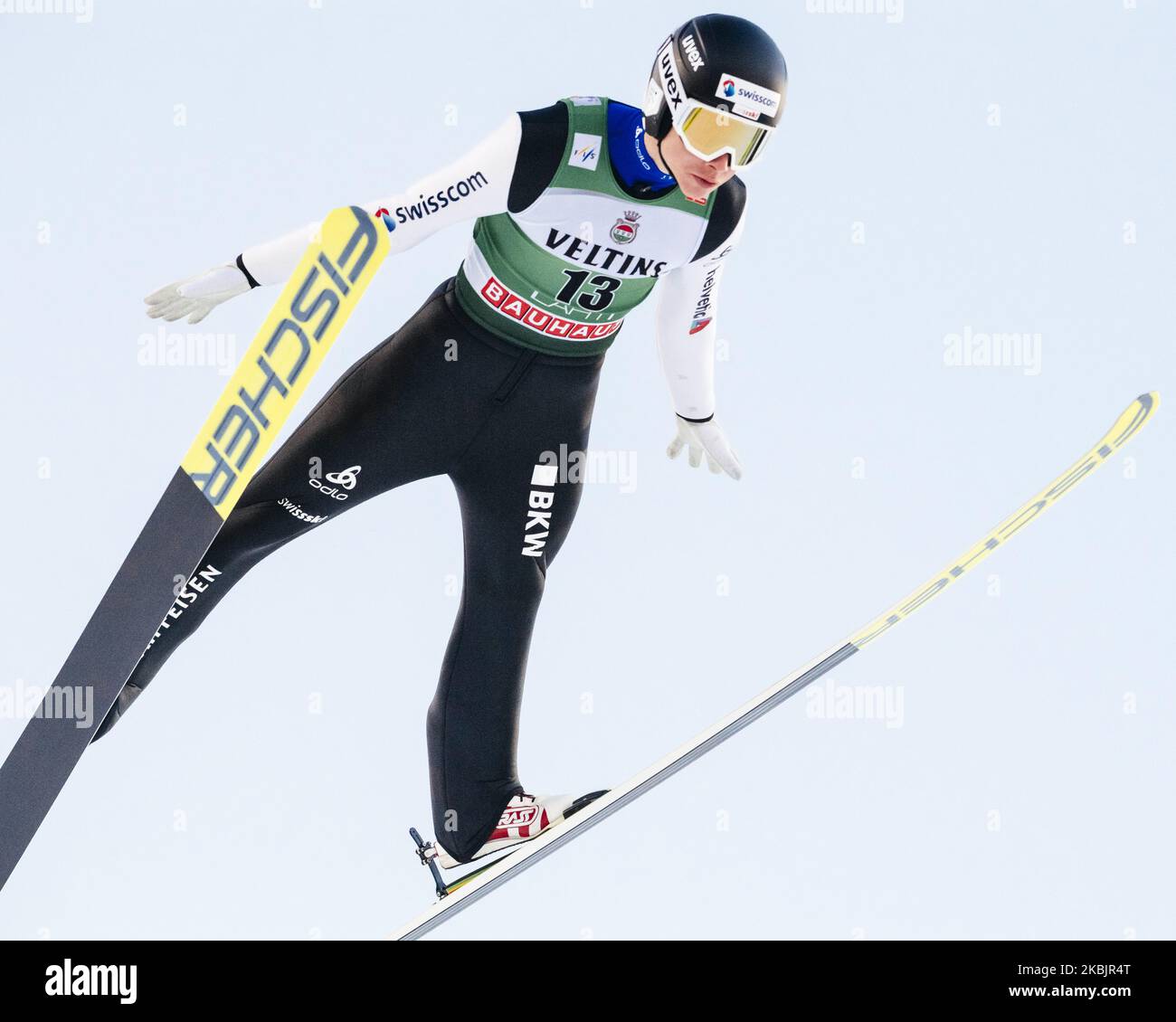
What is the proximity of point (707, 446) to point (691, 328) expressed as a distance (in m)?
0.29

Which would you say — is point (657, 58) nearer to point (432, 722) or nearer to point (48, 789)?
point (432, 722)

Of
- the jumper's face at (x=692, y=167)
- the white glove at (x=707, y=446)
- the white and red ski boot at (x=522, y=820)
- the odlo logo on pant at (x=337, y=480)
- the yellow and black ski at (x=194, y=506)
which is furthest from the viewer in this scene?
the white glove at (x=707, y=446)

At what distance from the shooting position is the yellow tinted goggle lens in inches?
95.0

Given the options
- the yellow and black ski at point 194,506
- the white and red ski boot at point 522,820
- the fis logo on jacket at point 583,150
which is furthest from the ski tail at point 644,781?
the fis logo on jacket at point 583,150

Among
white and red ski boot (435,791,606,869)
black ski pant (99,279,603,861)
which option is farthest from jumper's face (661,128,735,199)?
white and red ski boot (435,791,606,869)

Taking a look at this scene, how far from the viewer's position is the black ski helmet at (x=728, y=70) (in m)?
2.39

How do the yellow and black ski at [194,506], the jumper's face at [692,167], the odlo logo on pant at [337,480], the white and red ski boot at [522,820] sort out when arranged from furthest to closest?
the white and red ski boot at [522,820]
the odlo logo on pant at [337,480]
the jumper's face at [692,167]
the yellow and black ski at [194,506]

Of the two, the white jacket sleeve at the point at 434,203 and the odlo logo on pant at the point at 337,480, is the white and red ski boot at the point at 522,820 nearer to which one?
the odlo logo on pant at the point at 337,480

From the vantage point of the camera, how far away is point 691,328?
2.83 metres

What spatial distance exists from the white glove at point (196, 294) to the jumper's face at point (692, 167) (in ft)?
2.43

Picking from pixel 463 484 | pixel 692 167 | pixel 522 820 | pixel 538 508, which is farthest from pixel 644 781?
pixel 692 167

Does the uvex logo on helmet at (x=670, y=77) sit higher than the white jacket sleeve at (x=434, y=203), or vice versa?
the uvex logo on helmet at (x=670, y=77)

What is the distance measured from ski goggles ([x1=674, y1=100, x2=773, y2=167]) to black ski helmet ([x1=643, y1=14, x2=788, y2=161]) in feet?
0.03
